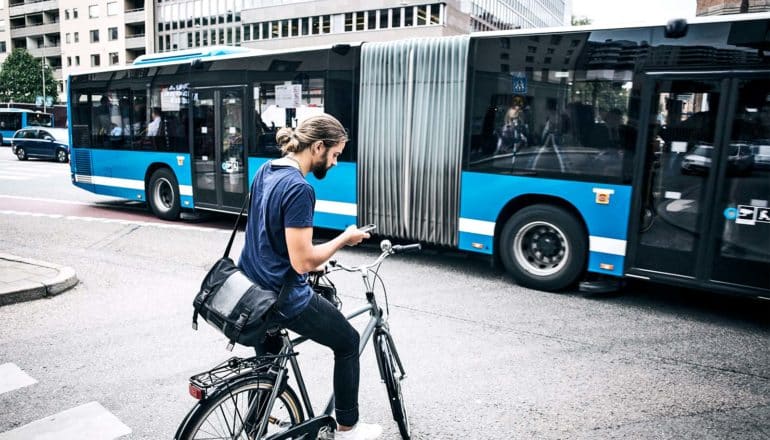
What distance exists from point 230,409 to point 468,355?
2.76 meters

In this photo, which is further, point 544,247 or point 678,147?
point 544,247

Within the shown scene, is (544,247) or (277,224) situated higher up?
(277,224)

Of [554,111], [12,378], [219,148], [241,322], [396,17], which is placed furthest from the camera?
[396,17]

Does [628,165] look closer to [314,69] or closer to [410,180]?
[410,180]

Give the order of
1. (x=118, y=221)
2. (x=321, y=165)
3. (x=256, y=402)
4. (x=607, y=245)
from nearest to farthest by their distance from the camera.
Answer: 1. (x=256, y=402)
2. (x=321, y=165)
3. (x=607, y=245)
4. (x=118, y=221)

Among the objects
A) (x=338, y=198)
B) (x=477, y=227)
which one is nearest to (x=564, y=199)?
(x=477, y=227)

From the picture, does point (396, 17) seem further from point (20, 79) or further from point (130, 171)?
point (130, 171)

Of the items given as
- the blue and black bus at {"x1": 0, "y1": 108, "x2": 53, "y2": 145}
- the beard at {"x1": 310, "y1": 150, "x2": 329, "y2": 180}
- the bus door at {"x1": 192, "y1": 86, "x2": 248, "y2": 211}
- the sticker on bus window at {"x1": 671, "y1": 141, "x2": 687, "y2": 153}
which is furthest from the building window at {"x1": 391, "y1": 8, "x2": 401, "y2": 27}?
the beard at {"x1": 310, "y1": 150, "x2": 329, "y2": 180}

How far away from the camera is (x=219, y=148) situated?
10875 millimetres

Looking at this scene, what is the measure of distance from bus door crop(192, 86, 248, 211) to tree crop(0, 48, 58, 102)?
71.6 m

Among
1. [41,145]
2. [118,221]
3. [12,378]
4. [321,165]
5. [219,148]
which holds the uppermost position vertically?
[321,165]

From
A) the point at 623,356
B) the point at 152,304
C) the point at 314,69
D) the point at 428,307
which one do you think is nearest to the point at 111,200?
the point at 314,69

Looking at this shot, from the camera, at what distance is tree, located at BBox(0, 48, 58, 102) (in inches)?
2763

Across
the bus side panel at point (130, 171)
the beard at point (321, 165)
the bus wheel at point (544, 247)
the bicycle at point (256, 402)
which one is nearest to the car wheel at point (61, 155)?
the bus side panel at point (130, 171)
